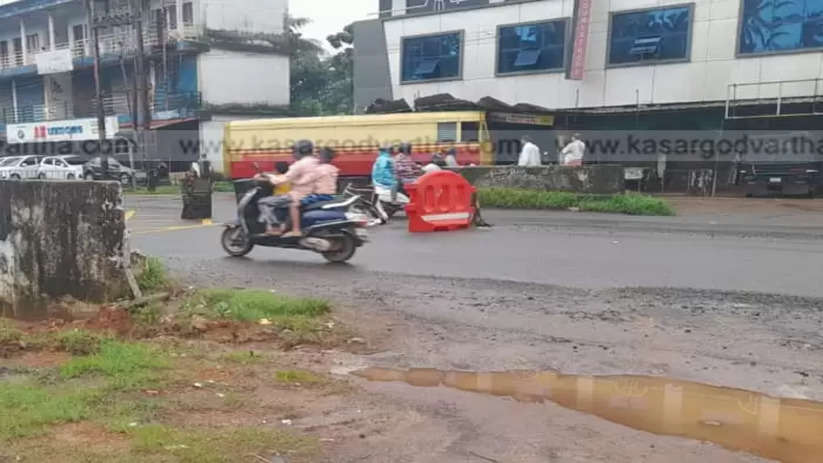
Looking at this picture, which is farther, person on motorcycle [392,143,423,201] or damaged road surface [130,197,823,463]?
person on motorcycle [392,143,423,201]

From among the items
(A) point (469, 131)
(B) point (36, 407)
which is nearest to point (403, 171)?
(A) point (469, 131)

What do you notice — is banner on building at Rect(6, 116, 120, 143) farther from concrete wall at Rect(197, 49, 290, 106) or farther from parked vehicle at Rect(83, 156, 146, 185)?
concrete wall at Rect(197, 49, 290, 106)

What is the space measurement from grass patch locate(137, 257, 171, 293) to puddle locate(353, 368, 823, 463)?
297 cm

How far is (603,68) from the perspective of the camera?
27062 millimetres

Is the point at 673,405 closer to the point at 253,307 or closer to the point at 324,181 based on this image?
the point at 253,307

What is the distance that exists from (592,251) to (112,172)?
2868cm

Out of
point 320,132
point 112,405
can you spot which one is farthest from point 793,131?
point 112,405

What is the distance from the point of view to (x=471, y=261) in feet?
32.2

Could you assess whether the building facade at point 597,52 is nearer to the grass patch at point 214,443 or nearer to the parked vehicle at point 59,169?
the parked vehicle at point 59,169

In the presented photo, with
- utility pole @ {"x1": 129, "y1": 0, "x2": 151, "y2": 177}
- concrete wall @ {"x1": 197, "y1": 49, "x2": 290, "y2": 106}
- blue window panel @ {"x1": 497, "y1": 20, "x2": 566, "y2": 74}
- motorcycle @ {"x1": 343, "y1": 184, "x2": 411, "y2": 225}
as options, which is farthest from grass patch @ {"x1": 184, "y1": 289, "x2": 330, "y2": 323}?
concrete wall @ {"x1": 197, "y1": 49, "x2": 290, "y2": 106}

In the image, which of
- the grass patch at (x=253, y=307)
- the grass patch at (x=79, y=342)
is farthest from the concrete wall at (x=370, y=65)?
the grass patch at (x=79, y=342)

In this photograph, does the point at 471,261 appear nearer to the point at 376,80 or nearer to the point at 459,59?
the point at 459,59

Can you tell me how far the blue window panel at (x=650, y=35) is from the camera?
995 inches

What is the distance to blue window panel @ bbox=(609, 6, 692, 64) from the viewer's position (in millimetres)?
25266
